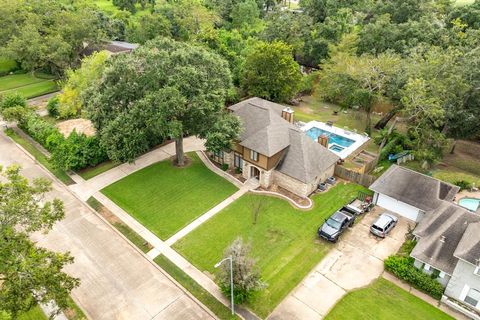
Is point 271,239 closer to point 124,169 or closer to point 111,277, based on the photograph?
point 111,277

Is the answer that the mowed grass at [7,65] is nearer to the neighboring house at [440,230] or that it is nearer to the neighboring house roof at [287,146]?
the neighboring house roof at [287,146]

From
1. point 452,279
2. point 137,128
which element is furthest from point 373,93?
point 137,128

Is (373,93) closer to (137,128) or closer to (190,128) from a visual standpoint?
(190,128)

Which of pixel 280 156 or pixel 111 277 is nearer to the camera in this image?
pixel 111 277

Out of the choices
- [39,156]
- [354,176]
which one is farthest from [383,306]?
[39,156]

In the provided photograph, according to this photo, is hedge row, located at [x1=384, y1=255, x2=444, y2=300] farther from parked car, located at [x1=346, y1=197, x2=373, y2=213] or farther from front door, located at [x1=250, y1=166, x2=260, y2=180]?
front door, located at [x1=250, y1=166, x2=260, y2=180]
